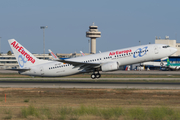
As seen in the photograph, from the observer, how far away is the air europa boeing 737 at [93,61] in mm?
42000

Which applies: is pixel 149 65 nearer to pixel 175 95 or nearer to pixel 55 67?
pixel 55 67

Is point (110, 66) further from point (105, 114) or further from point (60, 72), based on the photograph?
point (105, 114)

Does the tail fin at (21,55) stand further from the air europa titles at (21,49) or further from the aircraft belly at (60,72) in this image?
the aircraft belly at (60,72)

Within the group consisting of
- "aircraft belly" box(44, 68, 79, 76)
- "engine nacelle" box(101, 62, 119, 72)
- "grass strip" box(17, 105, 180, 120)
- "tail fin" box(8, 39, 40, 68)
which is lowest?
"grass strip" box(17, 105, 180, 120)

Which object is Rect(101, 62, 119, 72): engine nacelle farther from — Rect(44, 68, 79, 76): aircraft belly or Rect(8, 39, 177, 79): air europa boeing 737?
Rect(44, 68, 79, 76): aircraft belly

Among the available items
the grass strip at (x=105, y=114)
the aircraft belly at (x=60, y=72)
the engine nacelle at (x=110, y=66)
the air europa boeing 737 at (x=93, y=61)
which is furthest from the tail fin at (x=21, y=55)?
the grass strip at (x=105, y=114)

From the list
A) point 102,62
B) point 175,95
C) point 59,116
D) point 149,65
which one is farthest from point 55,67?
point 149,65

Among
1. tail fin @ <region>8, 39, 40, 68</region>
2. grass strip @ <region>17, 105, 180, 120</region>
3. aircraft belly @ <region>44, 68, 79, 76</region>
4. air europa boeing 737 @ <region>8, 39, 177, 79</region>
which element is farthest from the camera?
tail fin @ <region>8, 39, 40, 68</region>

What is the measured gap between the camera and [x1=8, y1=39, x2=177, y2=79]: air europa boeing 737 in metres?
42.0

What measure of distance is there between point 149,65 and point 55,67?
298 feet

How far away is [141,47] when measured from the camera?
139 ft

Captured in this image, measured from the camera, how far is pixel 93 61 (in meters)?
44.0

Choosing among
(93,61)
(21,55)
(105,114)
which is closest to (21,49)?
(21,55)

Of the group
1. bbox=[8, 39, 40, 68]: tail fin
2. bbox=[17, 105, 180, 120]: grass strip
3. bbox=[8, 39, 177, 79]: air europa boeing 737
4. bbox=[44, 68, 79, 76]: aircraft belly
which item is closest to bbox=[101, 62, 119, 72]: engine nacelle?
bbox=[8, 39, 177, 79]: air europa boeing 737
